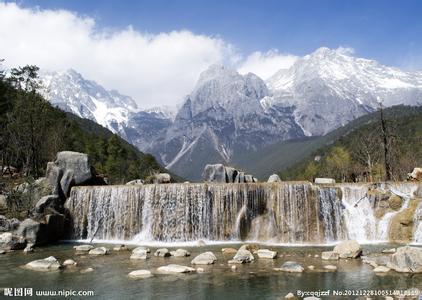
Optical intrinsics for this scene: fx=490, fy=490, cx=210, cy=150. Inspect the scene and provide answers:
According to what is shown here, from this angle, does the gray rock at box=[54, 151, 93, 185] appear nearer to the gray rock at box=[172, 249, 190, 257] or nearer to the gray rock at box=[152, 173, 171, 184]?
the gray rock at box=[152, 173, 171, 184]

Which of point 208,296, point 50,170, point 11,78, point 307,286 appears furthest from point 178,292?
point 11,78

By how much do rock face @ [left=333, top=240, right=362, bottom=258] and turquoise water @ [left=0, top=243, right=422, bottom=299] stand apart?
92 cm

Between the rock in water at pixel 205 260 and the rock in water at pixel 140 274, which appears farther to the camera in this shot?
the rock in water at pixel 205 260

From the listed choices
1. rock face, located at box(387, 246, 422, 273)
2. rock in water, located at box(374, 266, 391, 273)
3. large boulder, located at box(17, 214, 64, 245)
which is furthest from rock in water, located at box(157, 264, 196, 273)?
large boulder, located at box(17, 214, 64, 245)

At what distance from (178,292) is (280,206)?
1900 cm

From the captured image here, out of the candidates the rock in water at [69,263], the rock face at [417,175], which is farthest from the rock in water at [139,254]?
the rock face at [417,175]

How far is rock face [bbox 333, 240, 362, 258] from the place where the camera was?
30.4 metres

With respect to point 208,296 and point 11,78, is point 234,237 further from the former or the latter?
point 11,78

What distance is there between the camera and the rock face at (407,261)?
25.9 metres

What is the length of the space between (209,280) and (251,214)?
16.1 meters

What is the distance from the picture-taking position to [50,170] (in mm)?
46875

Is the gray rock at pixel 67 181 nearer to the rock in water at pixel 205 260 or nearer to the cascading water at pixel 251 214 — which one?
the cascading water at pixel 251 214

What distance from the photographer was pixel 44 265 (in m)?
28.9

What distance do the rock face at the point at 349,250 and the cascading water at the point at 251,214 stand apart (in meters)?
7.63
